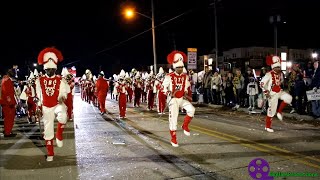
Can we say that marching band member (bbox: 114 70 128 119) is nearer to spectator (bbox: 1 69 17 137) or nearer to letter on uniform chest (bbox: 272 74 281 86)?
spectator (bbox: 1 69 17 137)

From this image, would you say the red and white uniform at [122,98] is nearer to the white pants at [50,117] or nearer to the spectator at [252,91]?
the spectator at [252,91]

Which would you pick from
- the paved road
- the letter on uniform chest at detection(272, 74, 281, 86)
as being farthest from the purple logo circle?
the letter on uniform chest at detection(272, 74, 281, 86)

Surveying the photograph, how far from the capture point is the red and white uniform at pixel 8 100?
38.4 feet

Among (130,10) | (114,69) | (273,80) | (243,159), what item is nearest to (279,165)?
(243,159)

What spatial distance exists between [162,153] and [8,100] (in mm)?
6088

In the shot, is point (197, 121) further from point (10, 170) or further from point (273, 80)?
point (10, 170)

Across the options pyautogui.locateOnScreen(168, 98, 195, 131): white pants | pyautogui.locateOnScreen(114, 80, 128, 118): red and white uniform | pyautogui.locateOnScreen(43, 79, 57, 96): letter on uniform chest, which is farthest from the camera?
pyautogui.locateOnScreen(114, 80, 128, 118): red and white uniform

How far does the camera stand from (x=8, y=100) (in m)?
11.8

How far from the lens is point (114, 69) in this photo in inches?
2815

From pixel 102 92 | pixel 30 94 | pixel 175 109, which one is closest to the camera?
pixel 175 109

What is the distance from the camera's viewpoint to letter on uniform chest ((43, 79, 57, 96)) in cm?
807

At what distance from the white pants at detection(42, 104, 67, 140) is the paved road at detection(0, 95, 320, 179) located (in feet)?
2.07

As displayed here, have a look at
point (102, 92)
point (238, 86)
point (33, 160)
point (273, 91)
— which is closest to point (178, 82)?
point (273, 91)

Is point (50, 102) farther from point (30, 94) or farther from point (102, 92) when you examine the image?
point (102, 92)
